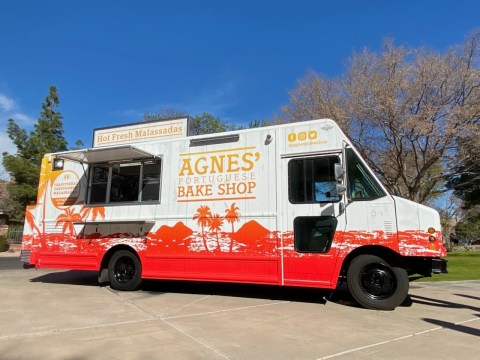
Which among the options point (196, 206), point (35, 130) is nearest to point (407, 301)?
point (196, 206)

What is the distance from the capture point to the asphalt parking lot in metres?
4.59

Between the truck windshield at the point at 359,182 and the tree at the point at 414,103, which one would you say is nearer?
the truck windshield at the point at 359,182

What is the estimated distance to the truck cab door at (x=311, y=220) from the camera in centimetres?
709

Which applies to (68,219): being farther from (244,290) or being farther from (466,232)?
(466,232)

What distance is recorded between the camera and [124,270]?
891 centimetres

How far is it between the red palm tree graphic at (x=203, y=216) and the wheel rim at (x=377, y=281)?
3.04 metres

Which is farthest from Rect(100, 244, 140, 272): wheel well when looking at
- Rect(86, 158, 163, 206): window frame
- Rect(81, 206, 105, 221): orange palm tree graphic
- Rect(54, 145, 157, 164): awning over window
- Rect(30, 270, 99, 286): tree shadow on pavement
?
Rect(54, 145, 157, 164): awning over window

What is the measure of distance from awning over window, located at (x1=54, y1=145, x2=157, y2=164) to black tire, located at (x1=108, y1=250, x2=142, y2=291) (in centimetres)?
206

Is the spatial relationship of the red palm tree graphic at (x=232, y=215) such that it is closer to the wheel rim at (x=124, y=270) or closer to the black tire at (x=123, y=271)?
the black tire at (x=123, y=271)

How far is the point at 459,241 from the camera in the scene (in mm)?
57031

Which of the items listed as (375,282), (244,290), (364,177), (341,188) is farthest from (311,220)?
(244,290)

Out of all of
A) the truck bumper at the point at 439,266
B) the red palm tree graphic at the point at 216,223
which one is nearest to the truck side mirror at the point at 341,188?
the truck bumper at the point at 439,266

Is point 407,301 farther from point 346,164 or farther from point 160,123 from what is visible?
point 160,123

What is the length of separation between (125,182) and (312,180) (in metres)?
4.21
